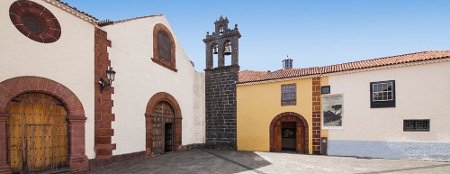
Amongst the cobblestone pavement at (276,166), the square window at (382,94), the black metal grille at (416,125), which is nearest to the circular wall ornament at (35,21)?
the cobblestone pavement at (276,166)

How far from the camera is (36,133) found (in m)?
6.00

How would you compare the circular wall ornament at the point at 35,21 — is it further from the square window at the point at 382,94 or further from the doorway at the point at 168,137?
the square window at the point at 382,94

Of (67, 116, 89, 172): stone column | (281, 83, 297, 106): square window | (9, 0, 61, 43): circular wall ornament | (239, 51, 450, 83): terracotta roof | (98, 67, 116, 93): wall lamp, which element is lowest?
(67, 116, 89, 172): stone column

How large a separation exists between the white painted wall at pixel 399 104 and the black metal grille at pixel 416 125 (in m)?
0.12

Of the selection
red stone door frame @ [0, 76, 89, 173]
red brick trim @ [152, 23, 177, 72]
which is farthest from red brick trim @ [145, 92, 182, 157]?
red stone door frame @ [0, 76, 89, 173]

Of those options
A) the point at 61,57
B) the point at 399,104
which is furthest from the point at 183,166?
the point at 399,104

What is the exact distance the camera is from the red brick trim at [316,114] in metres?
10.5

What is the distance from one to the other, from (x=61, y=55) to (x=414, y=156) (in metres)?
11.9

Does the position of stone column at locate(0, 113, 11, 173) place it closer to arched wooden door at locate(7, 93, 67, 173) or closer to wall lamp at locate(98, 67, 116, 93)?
arched wooden door at locate(7, 93, 67, 173)

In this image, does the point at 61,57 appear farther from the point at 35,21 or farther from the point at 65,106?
the point at 65,106

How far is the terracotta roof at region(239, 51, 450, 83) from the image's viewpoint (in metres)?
9.09

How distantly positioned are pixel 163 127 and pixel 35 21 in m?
6.03

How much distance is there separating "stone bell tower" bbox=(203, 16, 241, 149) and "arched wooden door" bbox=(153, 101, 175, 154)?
2425 mm

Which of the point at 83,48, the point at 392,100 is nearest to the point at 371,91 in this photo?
the point at 392,100
